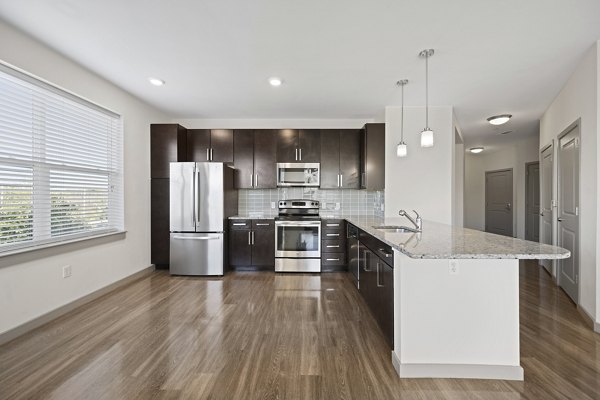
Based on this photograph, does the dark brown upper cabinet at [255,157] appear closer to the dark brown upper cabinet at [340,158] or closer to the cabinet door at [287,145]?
the cabinet door at [287,145]

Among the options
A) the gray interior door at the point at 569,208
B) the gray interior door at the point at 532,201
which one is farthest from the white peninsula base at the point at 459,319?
the gray interior door at the point at 532,201

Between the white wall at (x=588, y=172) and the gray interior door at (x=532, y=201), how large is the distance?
3677 millimetres

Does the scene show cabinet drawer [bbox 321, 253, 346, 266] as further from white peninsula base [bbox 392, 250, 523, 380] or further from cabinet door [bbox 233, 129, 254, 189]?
white peninsula base [bbox 392, 250, 523, 380]

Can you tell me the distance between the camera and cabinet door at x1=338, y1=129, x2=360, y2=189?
4.76 m

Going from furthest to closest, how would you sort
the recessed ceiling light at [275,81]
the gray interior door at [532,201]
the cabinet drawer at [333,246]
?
the gray interior door at [532,201] → the cabinet drawer at [333,246] → the recessed ceiling light at [275,81]

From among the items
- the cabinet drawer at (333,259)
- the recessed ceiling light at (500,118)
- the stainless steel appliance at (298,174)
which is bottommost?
the cabinet drawer at (333,259)

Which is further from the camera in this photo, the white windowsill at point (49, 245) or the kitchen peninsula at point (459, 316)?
the white windowsill at point (49, 245)

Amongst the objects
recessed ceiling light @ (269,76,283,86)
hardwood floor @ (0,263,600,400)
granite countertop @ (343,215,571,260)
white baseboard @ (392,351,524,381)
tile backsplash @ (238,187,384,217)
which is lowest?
hardwood floor @ (0,263,600,400)

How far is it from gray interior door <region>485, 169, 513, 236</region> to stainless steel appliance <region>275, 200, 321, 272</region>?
5440 millimetres

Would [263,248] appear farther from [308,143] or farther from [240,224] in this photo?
[308,143]

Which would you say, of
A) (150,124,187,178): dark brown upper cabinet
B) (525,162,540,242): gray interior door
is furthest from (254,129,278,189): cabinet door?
(525,162,540,242): gray interior door

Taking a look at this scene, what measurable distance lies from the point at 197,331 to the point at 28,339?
4.44 feet

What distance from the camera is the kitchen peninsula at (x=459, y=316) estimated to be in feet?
5.99

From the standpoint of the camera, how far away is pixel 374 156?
438 centimetres
